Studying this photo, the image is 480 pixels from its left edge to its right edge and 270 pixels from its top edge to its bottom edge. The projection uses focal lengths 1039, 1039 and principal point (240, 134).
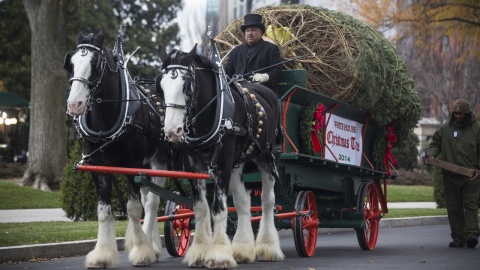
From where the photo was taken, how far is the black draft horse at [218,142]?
976 cm

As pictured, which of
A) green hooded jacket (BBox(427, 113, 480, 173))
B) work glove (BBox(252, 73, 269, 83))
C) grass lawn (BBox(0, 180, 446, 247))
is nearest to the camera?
Result: work glove (BBox(252, 73, 269, 83))

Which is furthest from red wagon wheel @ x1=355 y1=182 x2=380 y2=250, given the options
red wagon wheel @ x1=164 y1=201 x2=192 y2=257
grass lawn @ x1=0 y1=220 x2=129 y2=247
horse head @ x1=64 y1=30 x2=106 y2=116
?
horse head @ x1=64 y1=30 x2=106 y2=116

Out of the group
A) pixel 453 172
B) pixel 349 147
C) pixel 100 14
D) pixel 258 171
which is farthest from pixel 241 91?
pixel 100 14

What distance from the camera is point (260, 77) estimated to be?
12.1m

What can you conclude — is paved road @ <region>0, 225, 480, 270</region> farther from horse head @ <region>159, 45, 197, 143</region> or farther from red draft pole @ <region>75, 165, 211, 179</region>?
horse head @ <region>159, 45, 197, 143</region>

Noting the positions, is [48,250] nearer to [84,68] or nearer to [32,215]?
Result: [84,68]

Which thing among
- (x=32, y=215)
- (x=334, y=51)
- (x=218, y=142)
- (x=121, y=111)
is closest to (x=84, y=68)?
(x=121, y=111)

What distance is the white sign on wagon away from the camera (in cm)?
1312

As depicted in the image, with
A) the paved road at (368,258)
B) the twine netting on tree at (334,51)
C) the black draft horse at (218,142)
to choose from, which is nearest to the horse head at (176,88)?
the black draft horse at (218,142)

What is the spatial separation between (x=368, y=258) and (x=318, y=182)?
140 centimetres

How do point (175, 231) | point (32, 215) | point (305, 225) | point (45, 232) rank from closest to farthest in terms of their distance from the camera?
point (305, 225) → point (175, 231) → point (45, 232) → point (32, 215)

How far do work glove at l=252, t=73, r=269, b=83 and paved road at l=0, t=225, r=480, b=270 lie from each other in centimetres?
208

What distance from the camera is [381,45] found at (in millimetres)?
13930

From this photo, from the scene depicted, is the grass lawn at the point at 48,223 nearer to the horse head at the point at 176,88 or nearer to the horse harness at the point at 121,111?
the horse harness at the point at 121,111
